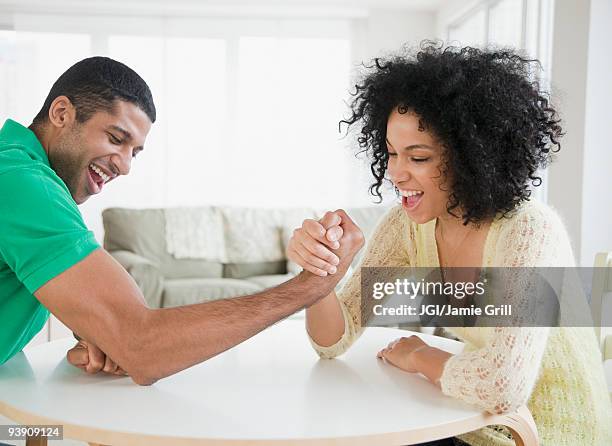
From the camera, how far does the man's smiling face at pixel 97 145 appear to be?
1.43 m

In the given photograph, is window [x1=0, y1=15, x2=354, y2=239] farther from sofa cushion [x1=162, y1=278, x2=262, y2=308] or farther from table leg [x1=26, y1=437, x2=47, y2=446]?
table leg [x1=26, y1=437, x2=47, y2=446]

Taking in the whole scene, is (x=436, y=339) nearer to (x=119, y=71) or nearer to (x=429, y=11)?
(x=119, y=71)

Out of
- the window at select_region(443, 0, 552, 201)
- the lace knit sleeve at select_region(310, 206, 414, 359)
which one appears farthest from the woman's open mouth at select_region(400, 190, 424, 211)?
the window at select_region(443, 0, 552, 201)

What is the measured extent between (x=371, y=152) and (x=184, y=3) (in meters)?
4.58

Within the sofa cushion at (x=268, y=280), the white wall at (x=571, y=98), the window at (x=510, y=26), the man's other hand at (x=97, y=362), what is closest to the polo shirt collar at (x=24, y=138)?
the man's other hand at (x=97, y=362)

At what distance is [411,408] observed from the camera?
1108 mm

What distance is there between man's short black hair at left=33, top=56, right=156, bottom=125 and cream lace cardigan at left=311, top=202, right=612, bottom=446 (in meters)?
0.68

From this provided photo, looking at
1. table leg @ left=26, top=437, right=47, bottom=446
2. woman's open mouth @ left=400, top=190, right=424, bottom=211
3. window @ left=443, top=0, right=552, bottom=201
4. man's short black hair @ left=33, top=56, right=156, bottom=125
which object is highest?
window @ left=443, top=0, right=552, bottom=201

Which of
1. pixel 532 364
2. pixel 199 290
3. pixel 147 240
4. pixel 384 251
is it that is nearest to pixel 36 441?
pixel 384 251

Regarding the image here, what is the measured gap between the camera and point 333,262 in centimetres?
130

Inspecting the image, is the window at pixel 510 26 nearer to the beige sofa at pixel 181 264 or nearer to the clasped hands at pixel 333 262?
the beige sofa at pixel 181 264

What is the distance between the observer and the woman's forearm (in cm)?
143

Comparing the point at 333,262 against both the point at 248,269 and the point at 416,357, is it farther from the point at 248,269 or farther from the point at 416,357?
the point at 248,269

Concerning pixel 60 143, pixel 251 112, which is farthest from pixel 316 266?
pixel 251 112
